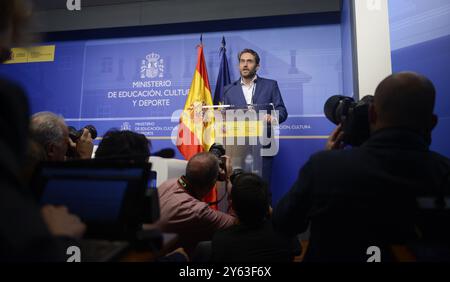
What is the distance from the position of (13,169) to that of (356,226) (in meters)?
0.64

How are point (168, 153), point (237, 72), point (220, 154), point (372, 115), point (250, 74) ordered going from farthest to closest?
1. point (237, 72)
2. point (250, 74)
3. point (220, 154)
4. point (372, 115)
5. point (168, 153)

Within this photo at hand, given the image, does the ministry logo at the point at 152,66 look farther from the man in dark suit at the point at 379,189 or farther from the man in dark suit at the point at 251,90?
the man in dark suit at the point at 379,189

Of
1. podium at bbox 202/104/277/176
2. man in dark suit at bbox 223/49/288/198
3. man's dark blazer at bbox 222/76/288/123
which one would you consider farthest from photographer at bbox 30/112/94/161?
man's dark blazer at bbox 222/76/288/123

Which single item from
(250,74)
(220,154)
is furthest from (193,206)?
(250,74)

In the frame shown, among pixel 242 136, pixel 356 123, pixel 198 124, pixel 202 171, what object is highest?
pixel 198 124

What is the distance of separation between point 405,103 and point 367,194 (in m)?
0.23

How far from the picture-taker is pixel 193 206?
0.85 metres

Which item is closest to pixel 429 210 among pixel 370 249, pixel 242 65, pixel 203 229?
pixel 370 249

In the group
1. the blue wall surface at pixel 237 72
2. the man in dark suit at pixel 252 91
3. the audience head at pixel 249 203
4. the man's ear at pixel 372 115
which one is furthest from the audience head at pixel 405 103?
the blue wall surface at pixel 237 72

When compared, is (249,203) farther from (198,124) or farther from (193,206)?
(198,124)

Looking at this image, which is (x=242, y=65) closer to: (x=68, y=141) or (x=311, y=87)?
(x=311, y=87)

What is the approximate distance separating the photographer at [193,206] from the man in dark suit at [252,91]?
1.57 meters

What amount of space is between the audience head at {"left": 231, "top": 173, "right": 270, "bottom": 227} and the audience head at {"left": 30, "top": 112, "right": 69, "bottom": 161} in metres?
0.53

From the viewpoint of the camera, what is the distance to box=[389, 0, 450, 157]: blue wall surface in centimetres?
102
